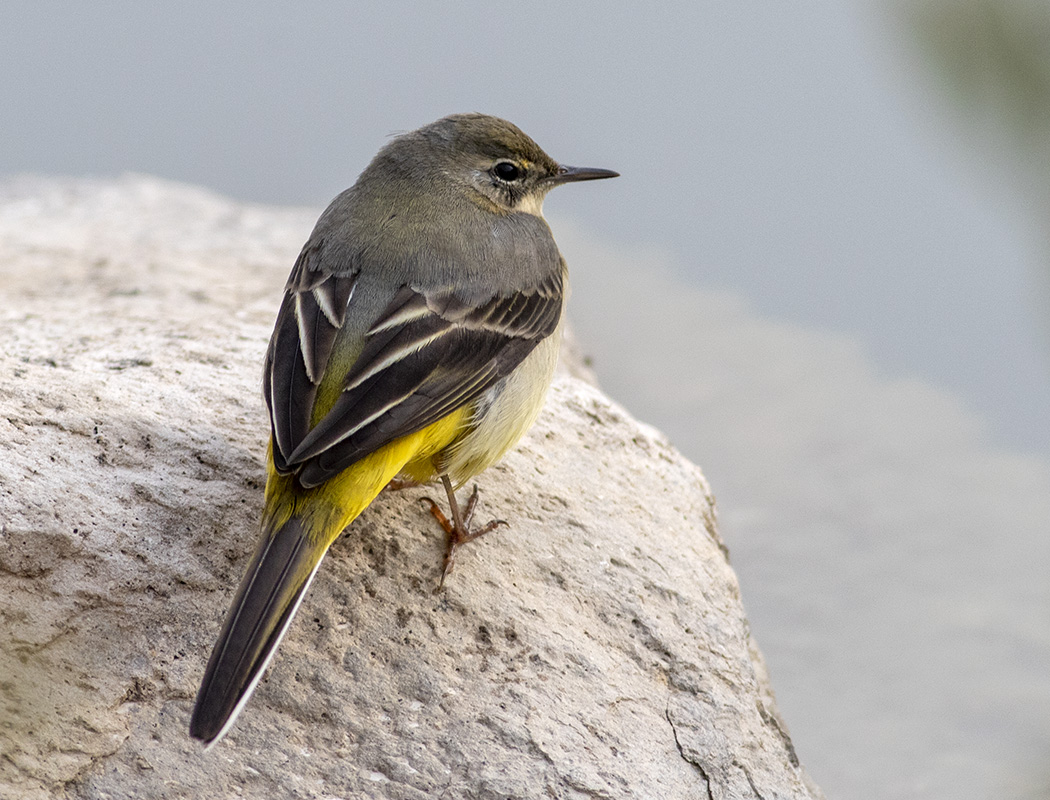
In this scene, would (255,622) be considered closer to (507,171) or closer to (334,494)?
(334,494)

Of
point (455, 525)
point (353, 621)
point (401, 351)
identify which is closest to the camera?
point (353, 621)

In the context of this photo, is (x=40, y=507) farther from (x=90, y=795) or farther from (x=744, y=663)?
(x=744, y=663)

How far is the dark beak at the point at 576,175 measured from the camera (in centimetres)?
627

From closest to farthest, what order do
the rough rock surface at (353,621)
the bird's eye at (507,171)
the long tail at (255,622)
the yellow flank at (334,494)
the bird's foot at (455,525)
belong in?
the long tail at (255,622) → the rough rock surface at (353,621) → the yellow flank at (334,494) → the bird's foot at (455,525) → the bird's eye at (507,171)

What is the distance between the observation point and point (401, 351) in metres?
4.54

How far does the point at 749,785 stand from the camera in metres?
4.40

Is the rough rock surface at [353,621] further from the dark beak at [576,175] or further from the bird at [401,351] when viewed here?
the dark beak at [576,175]

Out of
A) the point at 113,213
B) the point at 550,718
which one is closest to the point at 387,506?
the point at 550,718

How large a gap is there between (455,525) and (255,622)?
1.31 m

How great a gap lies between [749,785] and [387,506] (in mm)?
1843

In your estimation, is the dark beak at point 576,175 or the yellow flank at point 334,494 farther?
the dark beak at point 576,175

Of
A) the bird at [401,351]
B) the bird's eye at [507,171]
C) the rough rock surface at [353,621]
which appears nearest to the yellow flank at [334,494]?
the bird at [401,351]

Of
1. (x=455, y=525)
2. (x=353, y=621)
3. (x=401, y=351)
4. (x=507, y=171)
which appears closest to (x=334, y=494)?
(x=353, y=621)

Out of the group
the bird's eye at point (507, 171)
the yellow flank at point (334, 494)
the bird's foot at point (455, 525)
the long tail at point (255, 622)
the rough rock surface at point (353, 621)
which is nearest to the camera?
the long tail at point (255, 622)
